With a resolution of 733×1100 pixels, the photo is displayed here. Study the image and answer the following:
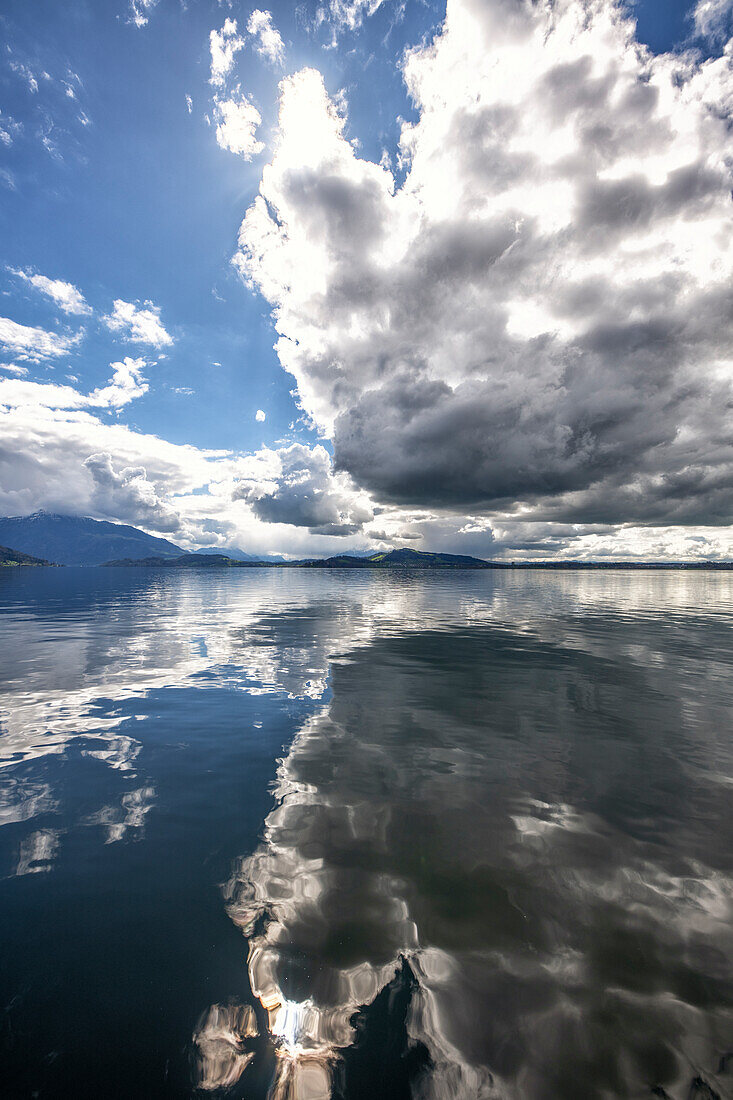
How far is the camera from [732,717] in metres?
20.6

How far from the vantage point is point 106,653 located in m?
34.2

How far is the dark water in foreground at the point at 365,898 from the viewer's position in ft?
20.7

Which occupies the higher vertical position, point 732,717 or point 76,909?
point 732,717

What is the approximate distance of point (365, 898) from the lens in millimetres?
9312

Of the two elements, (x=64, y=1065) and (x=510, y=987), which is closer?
(x=64, y=1065)

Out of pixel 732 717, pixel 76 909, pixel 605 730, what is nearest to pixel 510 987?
pixel 76 909

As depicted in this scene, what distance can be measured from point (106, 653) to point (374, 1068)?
35.2m

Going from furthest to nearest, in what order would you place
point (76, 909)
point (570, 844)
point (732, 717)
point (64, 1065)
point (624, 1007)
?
1. point (732, 717)
2. point (570, 844)
3. point (76, 909)
4. point (624, 1007)
5. point (64, 1065)

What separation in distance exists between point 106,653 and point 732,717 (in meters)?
41.4

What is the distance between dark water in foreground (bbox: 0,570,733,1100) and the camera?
6.31 m

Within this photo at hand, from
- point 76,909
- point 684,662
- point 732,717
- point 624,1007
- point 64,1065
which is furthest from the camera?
point 684,662

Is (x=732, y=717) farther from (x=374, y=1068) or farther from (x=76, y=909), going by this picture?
(x=76, y=909)

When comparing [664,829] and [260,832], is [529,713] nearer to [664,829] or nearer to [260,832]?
[664,829]

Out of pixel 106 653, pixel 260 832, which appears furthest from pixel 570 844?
pixel 106 653
